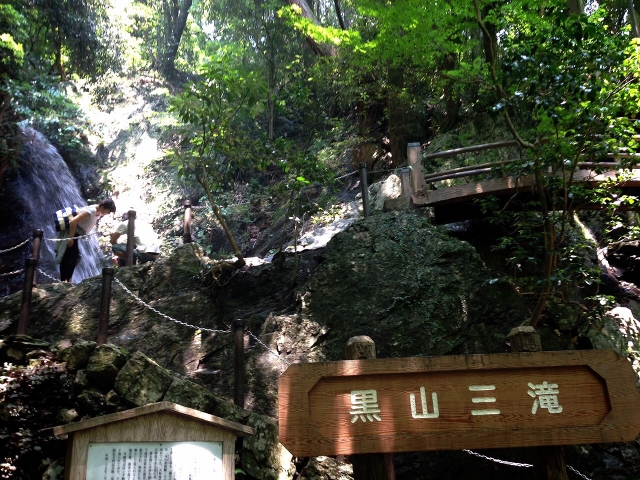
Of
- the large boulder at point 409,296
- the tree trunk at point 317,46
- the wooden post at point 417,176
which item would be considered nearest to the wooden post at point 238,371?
the large boulder at point 409,296

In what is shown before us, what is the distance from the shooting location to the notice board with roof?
117 inches

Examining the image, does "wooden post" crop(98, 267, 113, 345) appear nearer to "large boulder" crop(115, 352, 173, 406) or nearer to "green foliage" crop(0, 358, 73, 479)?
"green foliage" crop(0, 358, 73, 479)

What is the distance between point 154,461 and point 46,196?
1103cm

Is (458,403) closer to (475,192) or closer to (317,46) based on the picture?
(475,192)

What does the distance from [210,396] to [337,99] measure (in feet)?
34.2

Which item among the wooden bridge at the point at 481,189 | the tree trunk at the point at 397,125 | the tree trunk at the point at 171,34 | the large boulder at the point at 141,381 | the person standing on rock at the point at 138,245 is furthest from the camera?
the tree trunk at the point at 171,34

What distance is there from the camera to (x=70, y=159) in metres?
15.0

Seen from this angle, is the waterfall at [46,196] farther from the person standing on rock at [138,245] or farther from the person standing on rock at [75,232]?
the person standing on rock at [75,232]

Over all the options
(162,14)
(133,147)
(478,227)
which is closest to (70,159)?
(133,147)

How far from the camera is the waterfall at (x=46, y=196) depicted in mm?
11398

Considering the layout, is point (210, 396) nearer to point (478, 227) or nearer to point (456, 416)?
point (456, 416)

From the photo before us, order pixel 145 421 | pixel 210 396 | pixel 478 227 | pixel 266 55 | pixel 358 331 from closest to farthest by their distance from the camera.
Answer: pixel 145 421, pixel 210 396, pixel 358 331, pixel 478 227, pixel 266 55

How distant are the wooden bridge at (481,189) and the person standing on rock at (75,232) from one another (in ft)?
15.4

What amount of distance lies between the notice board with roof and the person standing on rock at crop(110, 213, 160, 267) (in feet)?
20.1
